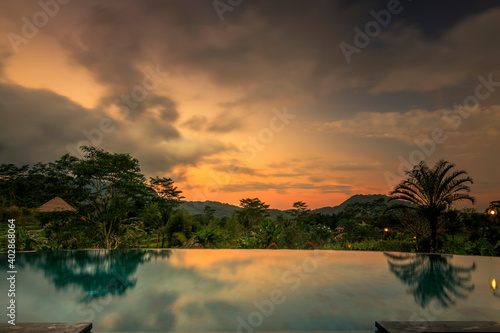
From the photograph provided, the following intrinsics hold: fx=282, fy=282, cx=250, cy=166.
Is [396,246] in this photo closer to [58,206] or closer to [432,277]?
[432,277]

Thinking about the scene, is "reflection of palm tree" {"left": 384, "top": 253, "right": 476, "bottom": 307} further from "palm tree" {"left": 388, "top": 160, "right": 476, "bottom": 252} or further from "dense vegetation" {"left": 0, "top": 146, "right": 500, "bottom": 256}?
"dense vegetation" {"left": 0, "top": 146, "right": 500, "bottom": 256}

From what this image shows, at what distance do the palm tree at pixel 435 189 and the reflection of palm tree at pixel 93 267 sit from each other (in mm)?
9967

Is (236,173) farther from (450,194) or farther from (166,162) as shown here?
(450,194)

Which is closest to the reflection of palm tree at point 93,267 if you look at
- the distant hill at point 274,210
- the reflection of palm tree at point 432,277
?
the reflection of palm tree at point 432,277

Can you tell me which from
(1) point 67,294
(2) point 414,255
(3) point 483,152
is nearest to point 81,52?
(1) point 67,294

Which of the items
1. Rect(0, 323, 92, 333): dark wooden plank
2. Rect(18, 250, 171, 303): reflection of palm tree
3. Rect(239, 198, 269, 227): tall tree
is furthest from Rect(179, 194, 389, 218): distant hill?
Rect(0, 323, 92, 333): dark wooden plank

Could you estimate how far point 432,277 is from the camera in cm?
640

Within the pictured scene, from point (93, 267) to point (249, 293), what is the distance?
16.0 ft

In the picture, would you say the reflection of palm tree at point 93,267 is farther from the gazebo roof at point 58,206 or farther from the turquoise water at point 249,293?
the gazebo roof at point 58,206

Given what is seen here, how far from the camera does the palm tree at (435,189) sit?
10.9 m

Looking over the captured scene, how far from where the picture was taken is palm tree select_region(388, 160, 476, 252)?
10.9 metres

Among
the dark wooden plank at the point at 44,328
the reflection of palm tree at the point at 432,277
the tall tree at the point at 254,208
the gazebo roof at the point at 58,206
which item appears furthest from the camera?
the tall tree at the point at 254,208

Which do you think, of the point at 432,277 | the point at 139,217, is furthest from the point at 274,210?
the point at 432,277

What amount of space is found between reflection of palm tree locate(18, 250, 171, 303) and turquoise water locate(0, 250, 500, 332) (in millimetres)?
27
